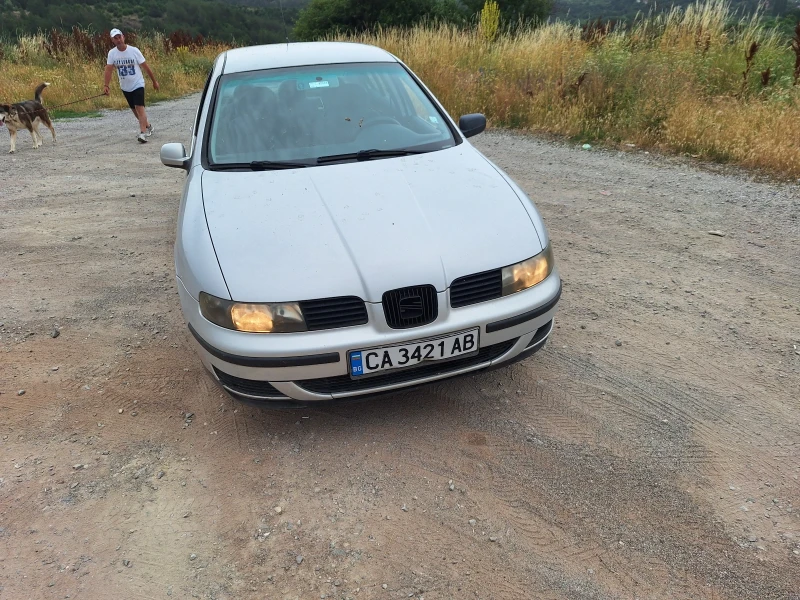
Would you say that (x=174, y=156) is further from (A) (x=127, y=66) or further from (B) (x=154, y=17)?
(B) (x=154, y=17)

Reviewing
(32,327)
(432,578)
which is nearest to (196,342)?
(432,578)

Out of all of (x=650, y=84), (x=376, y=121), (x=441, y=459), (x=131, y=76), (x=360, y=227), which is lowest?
(x=441, y=459)

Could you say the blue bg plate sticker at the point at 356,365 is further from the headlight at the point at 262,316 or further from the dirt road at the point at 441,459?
the dirt road at the point at 441,459

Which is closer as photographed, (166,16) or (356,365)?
(356,365)

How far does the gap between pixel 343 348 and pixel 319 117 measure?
1.73 m

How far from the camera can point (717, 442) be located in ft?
7.93

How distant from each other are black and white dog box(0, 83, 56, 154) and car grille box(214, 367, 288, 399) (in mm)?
7949

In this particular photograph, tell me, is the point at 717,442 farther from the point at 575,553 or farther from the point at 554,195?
the point at 554,195

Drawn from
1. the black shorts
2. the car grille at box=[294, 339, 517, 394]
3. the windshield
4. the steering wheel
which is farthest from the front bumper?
the black shorts

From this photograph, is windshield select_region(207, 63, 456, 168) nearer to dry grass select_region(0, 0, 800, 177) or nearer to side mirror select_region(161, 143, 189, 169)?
side mirror select_region(161, 143, 189, 169)

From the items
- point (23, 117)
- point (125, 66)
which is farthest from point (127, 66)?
point (23, 117)

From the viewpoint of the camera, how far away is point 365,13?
29.8 m

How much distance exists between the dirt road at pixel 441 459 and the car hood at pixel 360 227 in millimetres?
779

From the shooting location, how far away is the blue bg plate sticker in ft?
7.16
